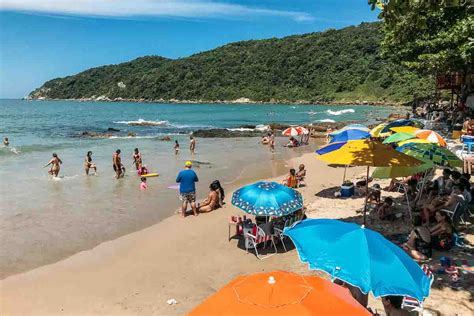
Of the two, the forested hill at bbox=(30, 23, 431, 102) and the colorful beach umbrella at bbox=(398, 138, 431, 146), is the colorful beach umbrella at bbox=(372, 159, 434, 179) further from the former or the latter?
the forested hill at bbox=(30, 23, 431, 102)

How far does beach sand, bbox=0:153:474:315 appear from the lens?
6.93 meters

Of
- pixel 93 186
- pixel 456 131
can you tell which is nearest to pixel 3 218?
pixel 93 186

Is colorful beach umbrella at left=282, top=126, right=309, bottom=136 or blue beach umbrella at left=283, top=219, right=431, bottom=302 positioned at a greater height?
blue beach umbrella at left=283, top=219, right=431, bottom=302

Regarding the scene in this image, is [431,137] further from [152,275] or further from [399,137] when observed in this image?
[152,275]

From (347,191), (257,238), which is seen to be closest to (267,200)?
(257,238)

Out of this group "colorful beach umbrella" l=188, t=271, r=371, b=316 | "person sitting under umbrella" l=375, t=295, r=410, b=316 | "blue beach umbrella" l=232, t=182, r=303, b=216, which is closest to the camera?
"colorful beach umbrella" l=188, t=271, r=371, b=316

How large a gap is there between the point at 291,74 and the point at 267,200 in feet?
419

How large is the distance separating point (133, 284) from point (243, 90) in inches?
5142

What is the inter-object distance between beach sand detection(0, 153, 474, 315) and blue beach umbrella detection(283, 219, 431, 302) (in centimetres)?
214

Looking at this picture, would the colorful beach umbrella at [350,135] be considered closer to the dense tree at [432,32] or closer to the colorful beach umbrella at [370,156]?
the dense tree at [432,32]

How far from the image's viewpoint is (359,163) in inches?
311

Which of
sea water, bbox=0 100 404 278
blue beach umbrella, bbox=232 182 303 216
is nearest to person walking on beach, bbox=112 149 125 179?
sea water, bbox=0 100 404 278

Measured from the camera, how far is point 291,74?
13275cm

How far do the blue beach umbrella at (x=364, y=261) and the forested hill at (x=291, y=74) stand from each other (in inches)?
3542
